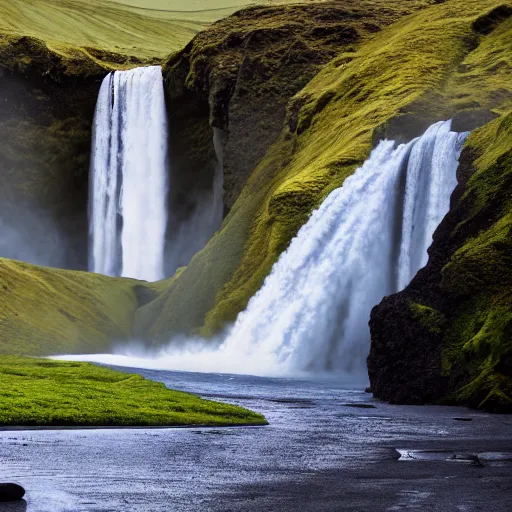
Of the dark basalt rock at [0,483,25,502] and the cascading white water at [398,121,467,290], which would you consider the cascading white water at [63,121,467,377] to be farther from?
the dark basalt rock at [0,483,25,502]

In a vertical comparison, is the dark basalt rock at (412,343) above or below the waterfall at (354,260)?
below

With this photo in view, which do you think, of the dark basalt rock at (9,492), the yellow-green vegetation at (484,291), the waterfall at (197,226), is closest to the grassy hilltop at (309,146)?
the yellow-green vegetation at (484,291)

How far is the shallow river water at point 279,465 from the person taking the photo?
17.8 m

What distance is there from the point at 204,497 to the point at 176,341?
55880mm

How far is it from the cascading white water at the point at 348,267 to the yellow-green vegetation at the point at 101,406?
1815cm

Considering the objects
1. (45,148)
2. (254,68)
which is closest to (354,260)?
(254,68)

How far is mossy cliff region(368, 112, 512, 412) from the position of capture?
36062 millimetres

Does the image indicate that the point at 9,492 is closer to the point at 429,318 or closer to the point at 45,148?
the point at 429,318

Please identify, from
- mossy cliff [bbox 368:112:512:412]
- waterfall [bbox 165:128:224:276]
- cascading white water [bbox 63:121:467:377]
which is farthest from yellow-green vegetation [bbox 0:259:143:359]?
mossy cliff [bbox 368:112:512:412]

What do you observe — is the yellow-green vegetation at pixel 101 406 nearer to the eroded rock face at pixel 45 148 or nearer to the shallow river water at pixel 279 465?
the shallow river water at pixel 279 465

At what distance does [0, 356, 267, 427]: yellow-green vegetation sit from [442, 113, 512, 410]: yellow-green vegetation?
790 cm

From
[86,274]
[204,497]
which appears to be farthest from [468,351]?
[86,274]

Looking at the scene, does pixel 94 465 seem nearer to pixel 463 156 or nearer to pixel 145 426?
pixel 145 426

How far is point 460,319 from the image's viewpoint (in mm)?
39562
